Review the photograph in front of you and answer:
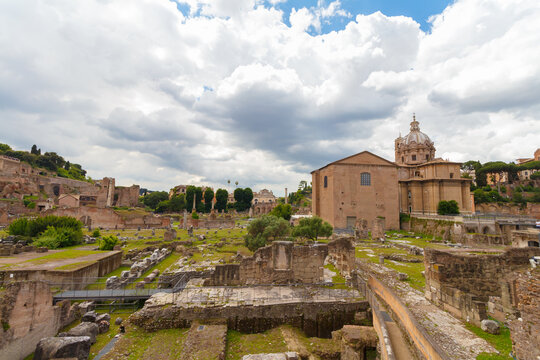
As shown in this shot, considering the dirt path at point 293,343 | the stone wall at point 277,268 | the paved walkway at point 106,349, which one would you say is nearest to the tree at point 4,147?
the paved walkway at point 106,349

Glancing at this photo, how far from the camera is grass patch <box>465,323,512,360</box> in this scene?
217 inches

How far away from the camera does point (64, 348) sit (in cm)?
741

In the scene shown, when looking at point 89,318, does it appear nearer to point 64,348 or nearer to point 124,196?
point 64,348

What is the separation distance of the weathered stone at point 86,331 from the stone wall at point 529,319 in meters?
12.1

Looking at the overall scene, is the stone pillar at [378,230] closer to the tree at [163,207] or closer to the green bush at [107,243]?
the green bush at [107,243]

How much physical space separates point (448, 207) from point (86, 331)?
43.6 m

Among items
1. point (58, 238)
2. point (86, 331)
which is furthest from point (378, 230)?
point (58, 238)

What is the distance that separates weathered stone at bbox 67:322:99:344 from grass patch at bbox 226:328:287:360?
4.91m

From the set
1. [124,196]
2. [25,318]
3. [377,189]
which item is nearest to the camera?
[25,318]

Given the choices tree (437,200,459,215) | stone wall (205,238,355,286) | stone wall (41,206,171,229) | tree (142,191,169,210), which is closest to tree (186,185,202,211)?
tree (142,191,169,210)

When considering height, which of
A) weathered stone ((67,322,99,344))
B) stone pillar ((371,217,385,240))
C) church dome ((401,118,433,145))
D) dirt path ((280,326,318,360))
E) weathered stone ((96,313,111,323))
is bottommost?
weathered stone ((96,313,111,323))

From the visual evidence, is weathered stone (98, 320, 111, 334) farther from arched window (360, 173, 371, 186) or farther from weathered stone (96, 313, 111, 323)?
arched window (360, 173, 371, 186)

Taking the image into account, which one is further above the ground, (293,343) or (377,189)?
(377,189)

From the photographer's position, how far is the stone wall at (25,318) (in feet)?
25.4
